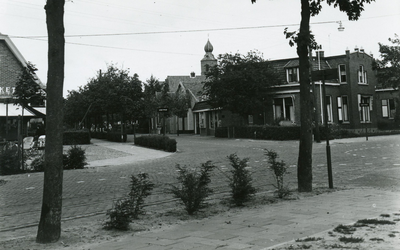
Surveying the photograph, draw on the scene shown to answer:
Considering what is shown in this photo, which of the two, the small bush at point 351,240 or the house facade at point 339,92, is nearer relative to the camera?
the small bush at point 351,240

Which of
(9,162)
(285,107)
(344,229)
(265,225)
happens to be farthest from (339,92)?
(344,229)

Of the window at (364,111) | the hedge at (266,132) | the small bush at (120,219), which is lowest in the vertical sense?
the small bush at (120,219)

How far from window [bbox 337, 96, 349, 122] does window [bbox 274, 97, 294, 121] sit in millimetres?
6143

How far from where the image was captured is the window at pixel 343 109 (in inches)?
1633

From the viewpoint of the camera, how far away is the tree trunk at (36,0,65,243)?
5.34m

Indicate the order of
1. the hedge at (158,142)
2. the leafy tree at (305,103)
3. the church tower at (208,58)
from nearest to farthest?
the leafy tree at (305,103), the hedge at (158,142), the church tower at (208,58)

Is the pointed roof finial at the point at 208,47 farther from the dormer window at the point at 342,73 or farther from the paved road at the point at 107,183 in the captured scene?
the paved road at the point at 107,183

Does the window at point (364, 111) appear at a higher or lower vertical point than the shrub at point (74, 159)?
higher

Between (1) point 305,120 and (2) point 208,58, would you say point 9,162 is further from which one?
(2) point 208,58

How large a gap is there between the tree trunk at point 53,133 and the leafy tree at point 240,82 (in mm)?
31077

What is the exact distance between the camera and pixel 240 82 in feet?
120

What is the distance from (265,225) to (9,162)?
11.6m

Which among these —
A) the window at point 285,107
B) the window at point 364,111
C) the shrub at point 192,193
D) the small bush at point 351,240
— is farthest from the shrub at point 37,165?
the window at point 364,111

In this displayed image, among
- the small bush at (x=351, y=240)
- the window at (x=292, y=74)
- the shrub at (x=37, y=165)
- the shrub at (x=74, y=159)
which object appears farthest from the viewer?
the window at (x=292, y=74)
